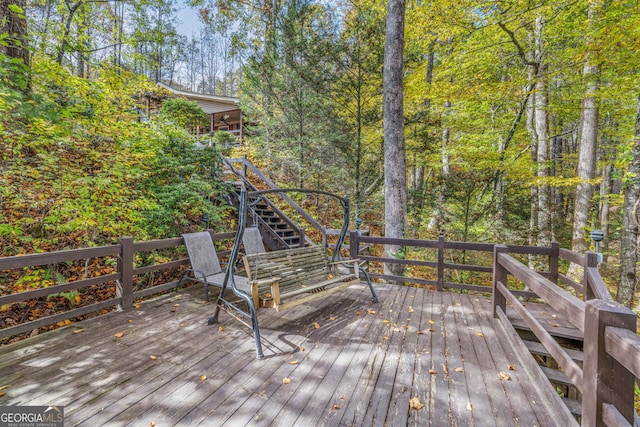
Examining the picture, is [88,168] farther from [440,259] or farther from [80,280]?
[440,259]

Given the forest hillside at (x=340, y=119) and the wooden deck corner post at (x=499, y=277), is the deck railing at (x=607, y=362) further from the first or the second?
the forest hillside at (x=340, y=119)

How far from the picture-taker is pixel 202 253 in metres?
4.39

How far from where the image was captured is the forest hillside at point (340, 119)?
428 centimetres

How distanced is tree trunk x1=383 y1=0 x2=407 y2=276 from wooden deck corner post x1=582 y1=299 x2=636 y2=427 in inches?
161

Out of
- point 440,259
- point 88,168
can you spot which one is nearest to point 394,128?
point 440,259

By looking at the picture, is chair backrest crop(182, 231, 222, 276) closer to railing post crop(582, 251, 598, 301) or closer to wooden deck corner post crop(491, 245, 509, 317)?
wooden deck corner post crop(491, 245, 509, 317)

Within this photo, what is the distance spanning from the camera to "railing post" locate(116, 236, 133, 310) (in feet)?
11.9

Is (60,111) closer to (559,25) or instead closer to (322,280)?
(322,280)

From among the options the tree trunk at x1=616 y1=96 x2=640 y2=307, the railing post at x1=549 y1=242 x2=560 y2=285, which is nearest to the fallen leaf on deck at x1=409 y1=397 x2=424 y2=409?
the railing post at x1=549 y1=242 x2=560 y2=285

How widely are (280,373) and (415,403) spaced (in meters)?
1.07

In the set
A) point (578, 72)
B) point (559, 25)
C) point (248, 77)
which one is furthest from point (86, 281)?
point (578, 72)

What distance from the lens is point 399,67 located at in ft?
18.3

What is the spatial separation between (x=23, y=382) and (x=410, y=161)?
881cm

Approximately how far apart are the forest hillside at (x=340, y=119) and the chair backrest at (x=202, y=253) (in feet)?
3.44
